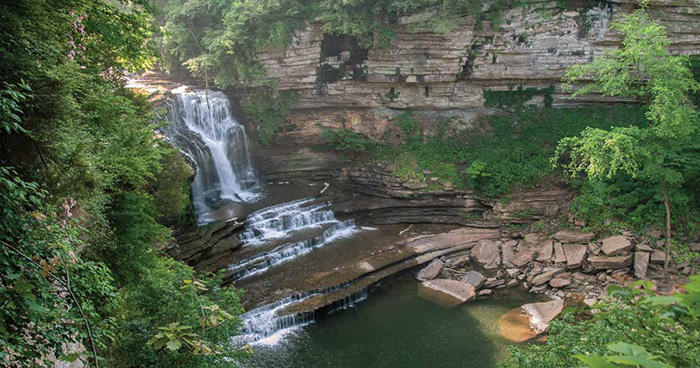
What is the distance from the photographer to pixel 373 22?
55.3 ft

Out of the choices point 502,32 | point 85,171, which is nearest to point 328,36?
point 502,32

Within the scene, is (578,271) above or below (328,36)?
below

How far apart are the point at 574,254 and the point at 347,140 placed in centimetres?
1027

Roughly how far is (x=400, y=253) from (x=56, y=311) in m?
12.7

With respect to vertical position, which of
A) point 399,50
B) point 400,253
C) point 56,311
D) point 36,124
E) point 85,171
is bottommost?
point 400,253

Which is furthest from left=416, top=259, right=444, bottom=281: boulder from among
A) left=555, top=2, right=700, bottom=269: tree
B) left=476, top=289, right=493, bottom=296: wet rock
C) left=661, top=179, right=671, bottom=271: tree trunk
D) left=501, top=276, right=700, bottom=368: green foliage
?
left=501, top=276, right=700, bottom=368: green foliage

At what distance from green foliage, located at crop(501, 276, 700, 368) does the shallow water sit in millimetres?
4794

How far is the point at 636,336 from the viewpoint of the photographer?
11.3 ft

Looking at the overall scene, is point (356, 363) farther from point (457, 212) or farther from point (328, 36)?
point (328, 36)

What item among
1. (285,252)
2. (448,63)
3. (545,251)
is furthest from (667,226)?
(285,252)

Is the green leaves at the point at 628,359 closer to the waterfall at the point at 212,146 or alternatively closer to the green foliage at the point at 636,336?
the green foliage at the point at 636,336

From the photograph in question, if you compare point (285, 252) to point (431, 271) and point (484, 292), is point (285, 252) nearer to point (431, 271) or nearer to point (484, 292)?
point (431, 271)

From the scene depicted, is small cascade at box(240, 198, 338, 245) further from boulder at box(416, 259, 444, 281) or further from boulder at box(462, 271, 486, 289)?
boulder at box(462, 271, 486, 289)

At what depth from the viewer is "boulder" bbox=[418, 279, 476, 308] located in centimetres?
1340
